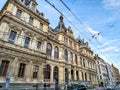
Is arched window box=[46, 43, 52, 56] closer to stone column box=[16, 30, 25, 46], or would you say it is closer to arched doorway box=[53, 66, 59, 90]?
arched doorway box=[53, 66, 59, 90]

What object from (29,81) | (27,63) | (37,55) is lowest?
(29,81)

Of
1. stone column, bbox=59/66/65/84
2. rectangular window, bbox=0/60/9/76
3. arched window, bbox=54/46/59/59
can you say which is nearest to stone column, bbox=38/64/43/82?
stone column, bbox=59/66/65/84

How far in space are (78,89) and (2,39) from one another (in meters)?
17.6

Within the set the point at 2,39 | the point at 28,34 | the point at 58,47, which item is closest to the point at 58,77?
the point at 58,47

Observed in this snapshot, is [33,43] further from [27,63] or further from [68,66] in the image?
[68,66]

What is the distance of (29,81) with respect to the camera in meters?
17.9

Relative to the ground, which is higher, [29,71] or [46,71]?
[46,71]

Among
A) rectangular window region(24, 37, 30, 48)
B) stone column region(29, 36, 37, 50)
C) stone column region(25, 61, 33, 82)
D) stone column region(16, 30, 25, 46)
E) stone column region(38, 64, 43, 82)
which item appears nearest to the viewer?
stone column region(25, 61, 33, 82)

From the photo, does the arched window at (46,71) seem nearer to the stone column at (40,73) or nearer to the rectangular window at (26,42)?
the stone column at (40,73)

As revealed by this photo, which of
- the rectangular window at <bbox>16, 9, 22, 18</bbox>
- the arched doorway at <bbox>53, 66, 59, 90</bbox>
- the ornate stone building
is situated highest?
the rectangular window at <bbox>16, 9, 22, 18</bbox>

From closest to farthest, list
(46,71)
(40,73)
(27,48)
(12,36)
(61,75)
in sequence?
(12,36) < (27,48) < (40,73) < (46,71) < (61,75)

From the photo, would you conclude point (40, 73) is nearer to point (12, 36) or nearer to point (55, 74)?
point (55, 74)

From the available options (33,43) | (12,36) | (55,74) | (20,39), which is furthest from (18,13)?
(55,74)

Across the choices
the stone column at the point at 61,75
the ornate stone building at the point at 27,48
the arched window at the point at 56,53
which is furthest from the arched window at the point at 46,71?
the arched window at the point at 56,53
